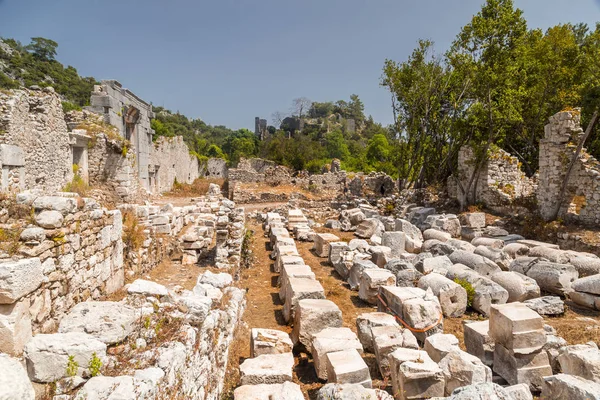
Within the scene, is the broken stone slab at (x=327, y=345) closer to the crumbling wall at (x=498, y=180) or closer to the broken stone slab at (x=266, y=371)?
the broken stone slab at (x=266, y=371)

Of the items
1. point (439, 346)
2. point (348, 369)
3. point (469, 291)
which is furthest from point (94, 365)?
point (469, 291)

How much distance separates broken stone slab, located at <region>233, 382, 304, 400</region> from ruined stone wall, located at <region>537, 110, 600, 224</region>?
40.6 feet

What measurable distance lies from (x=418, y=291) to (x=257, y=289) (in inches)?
151

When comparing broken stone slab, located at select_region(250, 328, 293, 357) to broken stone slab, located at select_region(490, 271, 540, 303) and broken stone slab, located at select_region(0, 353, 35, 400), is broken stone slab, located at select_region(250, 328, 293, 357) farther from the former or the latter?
broken stone slab, located at select_region(490, 271, 540, 303)

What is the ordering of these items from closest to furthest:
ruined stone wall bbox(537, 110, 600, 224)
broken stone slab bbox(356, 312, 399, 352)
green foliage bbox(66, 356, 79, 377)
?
green foliage bbox(66, 356, 79, 377)
broken stone slab bbox(356, 312, 399, 352)
ruined stone wall bbox(537, 110, 600, 224)

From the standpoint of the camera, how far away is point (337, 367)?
4000 mm

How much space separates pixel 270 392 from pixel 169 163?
1039 inches

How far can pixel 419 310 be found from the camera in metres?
5.54

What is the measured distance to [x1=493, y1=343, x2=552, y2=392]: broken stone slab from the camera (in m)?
4.34

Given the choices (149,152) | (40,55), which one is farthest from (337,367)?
(40,55)

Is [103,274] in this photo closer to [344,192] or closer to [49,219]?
[49,219]

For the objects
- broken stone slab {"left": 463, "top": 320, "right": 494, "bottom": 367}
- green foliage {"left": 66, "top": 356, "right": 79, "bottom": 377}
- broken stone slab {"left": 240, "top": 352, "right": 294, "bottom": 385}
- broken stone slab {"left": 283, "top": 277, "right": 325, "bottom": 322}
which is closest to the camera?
green foliage {"left": 66, "top": 356, "right": 79, "bottom": 377}

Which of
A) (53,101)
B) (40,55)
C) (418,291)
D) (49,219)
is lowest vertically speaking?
(418,291)

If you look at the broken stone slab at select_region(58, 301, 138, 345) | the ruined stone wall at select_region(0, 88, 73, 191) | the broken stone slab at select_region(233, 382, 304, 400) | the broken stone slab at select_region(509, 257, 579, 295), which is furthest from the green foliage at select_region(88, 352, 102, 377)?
the ruined stone wall at select_region(0, 88, 73, 191)
